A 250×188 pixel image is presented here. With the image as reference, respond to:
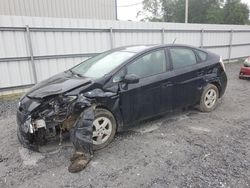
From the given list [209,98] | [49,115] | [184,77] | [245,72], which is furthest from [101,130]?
[245,72]

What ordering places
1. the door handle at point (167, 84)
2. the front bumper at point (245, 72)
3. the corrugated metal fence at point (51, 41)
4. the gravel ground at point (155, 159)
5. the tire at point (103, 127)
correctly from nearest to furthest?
1. the gravel ground at point (155, 159)
2. the tire at point (103, 127)
3. the door handle at point (167, 84)
4. the corrugated metal fence at point (51, 41)
5. the front bumper at point (245, 72)

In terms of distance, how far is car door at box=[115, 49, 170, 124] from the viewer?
3752mm

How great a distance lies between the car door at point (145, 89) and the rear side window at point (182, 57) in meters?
0.24

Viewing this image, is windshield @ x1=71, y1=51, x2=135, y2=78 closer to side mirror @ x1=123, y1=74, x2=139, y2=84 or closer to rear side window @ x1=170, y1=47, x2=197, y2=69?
side mirror @ x1=123, y1=74, x2=139, y2=84

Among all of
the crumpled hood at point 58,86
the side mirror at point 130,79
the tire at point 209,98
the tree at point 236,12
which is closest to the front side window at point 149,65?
the side mirror at point 130,79

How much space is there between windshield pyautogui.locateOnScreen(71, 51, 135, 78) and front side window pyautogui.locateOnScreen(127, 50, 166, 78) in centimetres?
19

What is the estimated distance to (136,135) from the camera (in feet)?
13.1

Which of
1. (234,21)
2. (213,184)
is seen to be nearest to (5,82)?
(213,184)

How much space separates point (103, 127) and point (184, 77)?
1.91 m

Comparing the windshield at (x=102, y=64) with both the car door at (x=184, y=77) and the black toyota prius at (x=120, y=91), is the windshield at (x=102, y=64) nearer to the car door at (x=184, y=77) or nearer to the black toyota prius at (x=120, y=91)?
the black toyota prius at (x=120, y=91)

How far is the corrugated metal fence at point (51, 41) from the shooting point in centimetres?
652

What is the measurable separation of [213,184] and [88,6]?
37.4ft

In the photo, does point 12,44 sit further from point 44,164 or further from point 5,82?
point 44,164

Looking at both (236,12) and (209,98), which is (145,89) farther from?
(236,12)
